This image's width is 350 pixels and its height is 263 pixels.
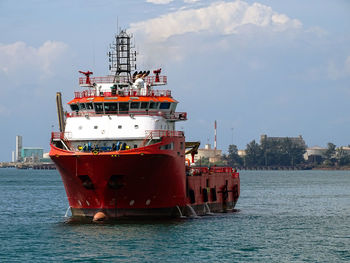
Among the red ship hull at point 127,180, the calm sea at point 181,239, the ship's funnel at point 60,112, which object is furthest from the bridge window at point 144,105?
the ship's funnel at point 60,112

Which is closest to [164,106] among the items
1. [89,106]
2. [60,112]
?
[89,106]

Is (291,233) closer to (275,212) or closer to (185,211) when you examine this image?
(185,211)

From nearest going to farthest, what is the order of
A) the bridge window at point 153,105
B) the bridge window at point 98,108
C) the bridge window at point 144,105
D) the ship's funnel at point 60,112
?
the bridge window at point 98,108 → the bridge window at point 144,105 → the bridge window at point 153,105 → the ship's funnel at point 60,112

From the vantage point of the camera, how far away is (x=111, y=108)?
50.9 meters

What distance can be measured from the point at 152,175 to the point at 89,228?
523 centimetres

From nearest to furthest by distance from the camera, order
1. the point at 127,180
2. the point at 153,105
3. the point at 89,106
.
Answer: the point at 127,180 < the point at 89,106 < the point at 153,105

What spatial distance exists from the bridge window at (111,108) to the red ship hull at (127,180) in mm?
4465

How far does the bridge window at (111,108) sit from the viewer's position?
50.8 m

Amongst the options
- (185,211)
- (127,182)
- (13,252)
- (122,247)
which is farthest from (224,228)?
(13,252)

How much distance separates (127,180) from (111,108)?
6148mm

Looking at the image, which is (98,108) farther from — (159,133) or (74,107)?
(159,133)

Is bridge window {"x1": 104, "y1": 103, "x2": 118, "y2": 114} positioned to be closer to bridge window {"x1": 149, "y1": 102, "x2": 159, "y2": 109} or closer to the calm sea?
bridge window {"x1": 149, "y1": 102, "x2": 159, "y2": 109}

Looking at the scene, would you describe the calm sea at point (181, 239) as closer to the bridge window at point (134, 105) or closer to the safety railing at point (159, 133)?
the safety railing at point (159, 133)

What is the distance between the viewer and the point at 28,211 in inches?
2628
